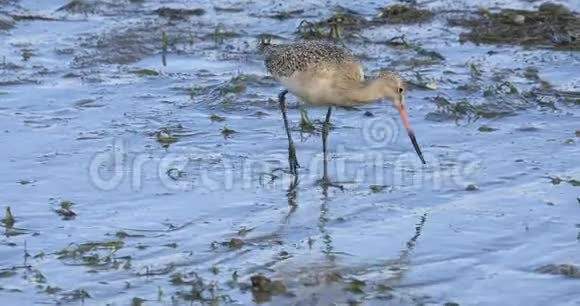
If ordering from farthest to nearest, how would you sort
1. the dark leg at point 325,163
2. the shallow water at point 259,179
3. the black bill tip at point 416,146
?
the black bill tip at point 416,146 → the dark leg at point 325,163 → the shallow water at point 259,179

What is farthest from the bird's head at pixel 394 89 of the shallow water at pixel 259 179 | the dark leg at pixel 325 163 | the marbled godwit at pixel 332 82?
the dark leg at pixel 325 163

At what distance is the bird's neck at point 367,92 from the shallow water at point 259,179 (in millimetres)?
438

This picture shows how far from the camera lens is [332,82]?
350 inches

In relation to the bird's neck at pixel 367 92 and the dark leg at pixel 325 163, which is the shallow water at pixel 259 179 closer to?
the dark leg at pixel 325 163

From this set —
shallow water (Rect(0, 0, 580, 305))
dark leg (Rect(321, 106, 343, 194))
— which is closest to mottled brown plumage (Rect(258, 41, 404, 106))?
dark leg (Rect(321, 106, 343, 194))

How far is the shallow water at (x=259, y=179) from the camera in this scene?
6715mm

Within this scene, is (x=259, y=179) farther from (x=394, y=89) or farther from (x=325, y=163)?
(x=394, y=89)

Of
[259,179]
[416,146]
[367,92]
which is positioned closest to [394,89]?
[367,92]

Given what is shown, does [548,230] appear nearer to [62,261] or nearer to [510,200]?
[510,200]

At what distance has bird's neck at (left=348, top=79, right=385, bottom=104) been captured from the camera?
8.77m

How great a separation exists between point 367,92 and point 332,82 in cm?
25

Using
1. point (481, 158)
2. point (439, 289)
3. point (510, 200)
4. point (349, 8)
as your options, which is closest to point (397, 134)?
point (481, 158)

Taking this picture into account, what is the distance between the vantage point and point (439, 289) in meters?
6.59

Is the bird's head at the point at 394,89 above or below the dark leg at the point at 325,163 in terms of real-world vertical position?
above
